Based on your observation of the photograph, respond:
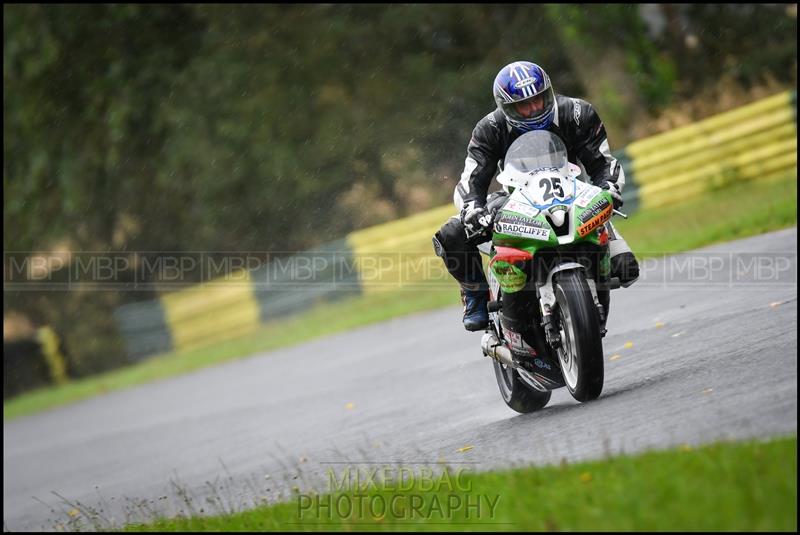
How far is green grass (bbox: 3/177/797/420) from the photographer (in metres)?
15.8

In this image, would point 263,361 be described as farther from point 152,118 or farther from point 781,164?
point 152,118

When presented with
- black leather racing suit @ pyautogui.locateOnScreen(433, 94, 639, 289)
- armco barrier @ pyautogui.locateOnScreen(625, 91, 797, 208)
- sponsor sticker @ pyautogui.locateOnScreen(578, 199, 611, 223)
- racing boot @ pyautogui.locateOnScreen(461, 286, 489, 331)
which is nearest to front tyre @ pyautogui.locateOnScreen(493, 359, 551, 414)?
racing boot @ pyautogui.locateOnScreen(461, 286, 489, 331)

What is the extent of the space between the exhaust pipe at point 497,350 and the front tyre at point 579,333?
1.69 feet

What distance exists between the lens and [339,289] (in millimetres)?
21562

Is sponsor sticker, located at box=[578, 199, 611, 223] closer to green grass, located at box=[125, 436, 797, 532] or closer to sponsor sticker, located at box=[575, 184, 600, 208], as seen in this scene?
sponsor sticker, located at box=[575, 184, 600, 208]

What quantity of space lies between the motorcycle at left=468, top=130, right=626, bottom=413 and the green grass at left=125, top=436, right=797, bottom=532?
1.20m

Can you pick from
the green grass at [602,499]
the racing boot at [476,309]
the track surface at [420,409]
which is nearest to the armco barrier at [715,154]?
the track surface at [420,409]

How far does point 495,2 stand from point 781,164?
382 inches

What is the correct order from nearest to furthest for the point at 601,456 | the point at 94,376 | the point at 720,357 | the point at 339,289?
the point at 601,456 → the point at 720,357 → the point at 339,289 → the point at 94,376

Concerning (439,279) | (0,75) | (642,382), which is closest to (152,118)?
(0,75)

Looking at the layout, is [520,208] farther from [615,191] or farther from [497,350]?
[497,350]

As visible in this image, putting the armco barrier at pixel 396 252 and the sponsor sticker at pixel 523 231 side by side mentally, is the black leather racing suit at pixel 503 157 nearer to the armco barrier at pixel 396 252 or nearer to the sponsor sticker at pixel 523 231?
the sponsor sticker at pixel 523 231

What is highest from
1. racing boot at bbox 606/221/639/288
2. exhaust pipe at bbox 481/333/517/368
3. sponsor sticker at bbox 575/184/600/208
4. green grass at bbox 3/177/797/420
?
sponsor sticker at bbox 575/184/600/208

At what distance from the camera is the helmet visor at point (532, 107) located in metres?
7.36
